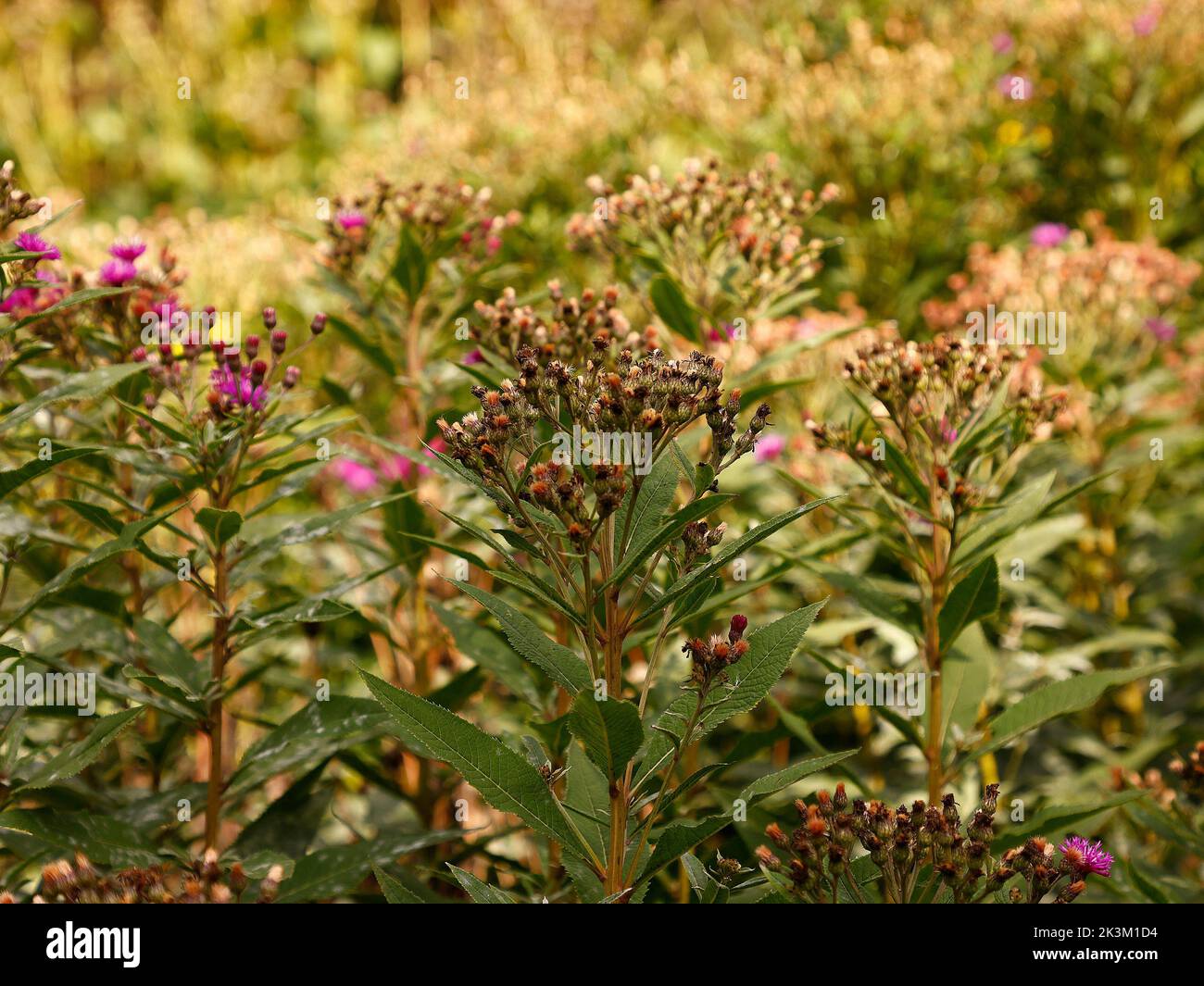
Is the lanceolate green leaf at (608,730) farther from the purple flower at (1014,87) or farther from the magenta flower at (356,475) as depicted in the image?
the purple flower at (1014,87)

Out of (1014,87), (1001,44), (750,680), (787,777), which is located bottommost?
(787,777)

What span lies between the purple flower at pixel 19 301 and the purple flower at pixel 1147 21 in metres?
3.20

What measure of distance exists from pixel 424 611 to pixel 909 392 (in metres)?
0.96

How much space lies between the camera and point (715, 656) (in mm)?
1142

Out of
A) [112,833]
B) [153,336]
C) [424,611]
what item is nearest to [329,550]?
[424,611]

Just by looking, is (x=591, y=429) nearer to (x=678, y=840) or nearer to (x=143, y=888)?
(x=678, y=840)

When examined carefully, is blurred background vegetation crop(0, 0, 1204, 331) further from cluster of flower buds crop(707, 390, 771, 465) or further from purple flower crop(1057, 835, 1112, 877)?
purple flower crop(1057, 835, 1112, 877)

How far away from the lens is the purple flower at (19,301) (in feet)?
5.76

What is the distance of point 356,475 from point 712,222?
1.45 metres

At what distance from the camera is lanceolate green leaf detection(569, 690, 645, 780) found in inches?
42.9

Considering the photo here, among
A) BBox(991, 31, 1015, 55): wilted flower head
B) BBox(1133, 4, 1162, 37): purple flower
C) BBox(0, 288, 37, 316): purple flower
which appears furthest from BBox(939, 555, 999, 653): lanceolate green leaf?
BBox(991, 31, 1015, 55): wilted flower head

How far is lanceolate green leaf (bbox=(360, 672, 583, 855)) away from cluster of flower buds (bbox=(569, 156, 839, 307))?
1.01 meters

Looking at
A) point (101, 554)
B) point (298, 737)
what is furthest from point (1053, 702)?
point (101, 554)

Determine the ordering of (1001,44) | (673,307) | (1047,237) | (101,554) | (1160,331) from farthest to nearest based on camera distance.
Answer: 1. (1001,44)
2. (1047,237)
3. (1160,331)
4. (673,307)
5. (101,554)
